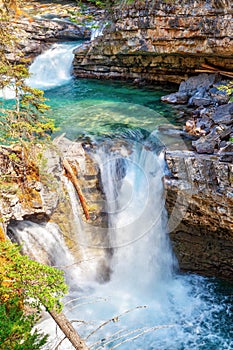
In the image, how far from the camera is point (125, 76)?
15555 mm

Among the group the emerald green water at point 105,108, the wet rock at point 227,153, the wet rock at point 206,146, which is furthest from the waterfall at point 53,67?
the wet rock at point 227,153

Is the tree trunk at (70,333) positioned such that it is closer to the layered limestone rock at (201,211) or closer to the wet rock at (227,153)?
the layered limestone rock at (201,211)

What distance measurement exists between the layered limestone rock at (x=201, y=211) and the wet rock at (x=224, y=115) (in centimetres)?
192

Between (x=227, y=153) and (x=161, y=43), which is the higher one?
(x=161, y=43)

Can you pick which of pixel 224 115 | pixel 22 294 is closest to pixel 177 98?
pixel 224 115

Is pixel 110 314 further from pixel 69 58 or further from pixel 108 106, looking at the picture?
pixel 69 58

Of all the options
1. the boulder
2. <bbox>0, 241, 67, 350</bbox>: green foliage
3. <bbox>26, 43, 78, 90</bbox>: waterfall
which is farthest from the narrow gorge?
<bbox>26, 43, 78, 90</bbox>: waterfall

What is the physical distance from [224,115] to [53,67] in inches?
391

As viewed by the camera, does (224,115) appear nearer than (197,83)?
Yes

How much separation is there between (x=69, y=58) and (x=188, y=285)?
12435 mm

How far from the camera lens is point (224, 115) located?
952cm

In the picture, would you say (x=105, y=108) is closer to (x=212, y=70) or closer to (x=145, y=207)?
(x=212, y=70)

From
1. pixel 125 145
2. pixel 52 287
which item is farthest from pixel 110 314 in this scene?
pixel 125 145

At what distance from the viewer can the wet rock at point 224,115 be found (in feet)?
30.3
